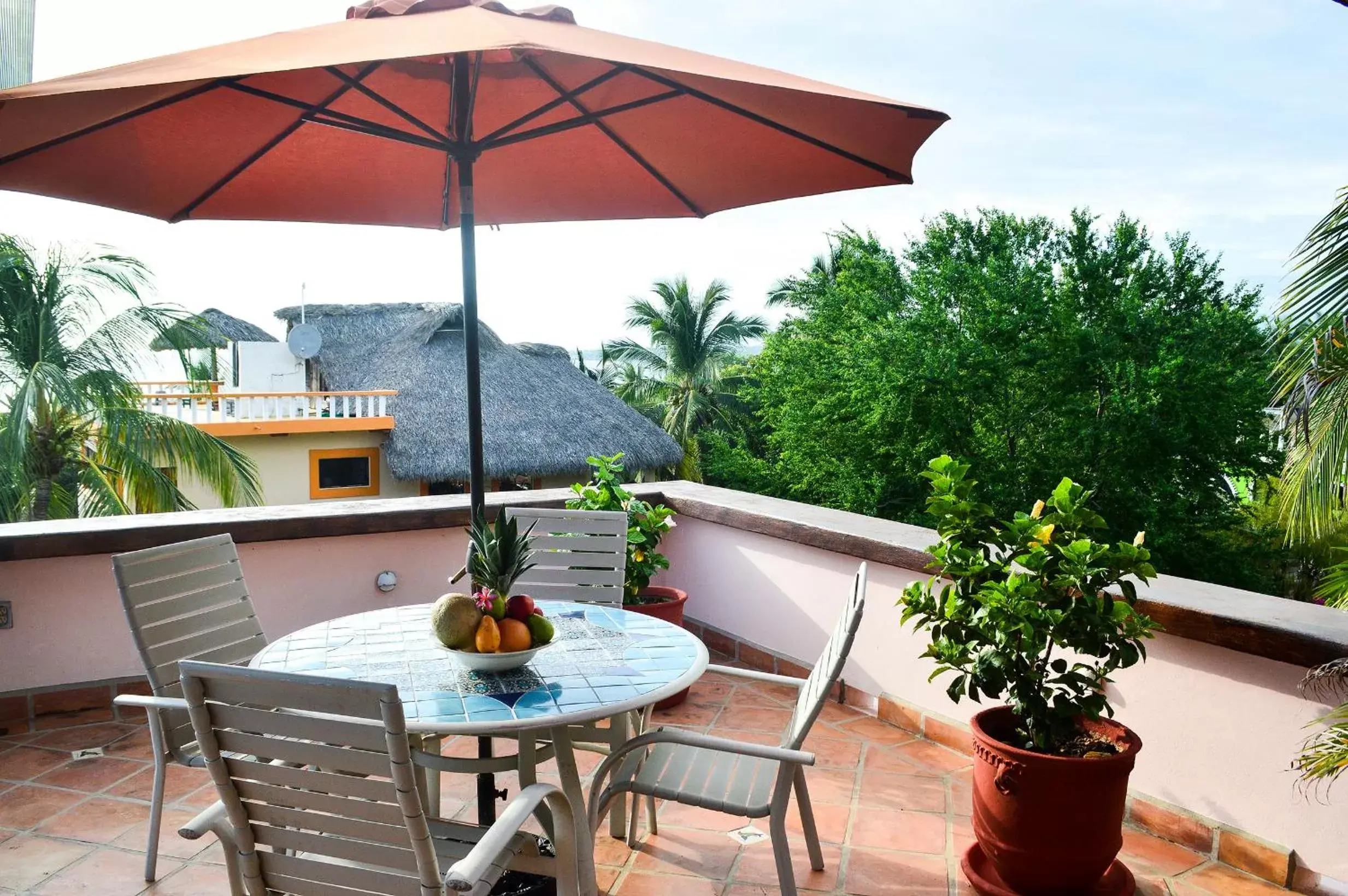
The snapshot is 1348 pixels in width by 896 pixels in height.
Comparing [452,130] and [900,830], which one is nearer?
[452,130]

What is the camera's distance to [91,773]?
3383 mm

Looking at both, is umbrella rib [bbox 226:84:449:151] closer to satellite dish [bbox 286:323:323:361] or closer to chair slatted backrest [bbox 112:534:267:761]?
chair slatted backrest [bbox 112:534:267:761]

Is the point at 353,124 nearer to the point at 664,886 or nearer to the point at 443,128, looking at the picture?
the point at 443,128

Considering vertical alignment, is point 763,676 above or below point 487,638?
below

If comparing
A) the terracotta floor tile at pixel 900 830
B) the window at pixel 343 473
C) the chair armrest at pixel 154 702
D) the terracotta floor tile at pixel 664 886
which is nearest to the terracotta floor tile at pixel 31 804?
the chair armrest at pixel 154 702

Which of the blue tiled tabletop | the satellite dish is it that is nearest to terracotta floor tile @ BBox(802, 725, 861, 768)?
the blue tiled tabletop

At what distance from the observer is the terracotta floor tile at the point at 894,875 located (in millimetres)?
2668

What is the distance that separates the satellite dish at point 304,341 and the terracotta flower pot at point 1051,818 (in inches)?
815

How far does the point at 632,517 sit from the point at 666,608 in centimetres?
43

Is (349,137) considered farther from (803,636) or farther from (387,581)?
(803,636)

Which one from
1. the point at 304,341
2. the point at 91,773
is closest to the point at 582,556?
the point at 91,773

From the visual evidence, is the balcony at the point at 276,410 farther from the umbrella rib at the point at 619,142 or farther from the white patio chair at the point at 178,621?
the umbrella rib at the point at 619,142

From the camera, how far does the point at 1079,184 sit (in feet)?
139

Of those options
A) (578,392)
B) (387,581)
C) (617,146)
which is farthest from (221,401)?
(617,146)
